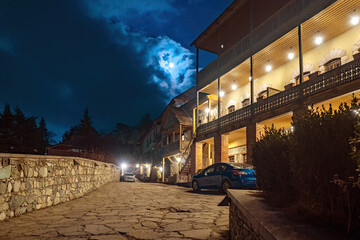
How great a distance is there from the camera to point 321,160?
3.24 metres

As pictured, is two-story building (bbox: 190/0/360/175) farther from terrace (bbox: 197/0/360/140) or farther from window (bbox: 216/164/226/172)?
window (bbox: 216/164/226/172)

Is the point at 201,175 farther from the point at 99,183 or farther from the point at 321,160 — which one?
the point at 321,160

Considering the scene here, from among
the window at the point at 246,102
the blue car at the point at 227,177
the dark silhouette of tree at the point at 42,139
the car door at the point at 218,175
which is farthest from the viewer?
the dark silhouette of tree at the point at 42,139

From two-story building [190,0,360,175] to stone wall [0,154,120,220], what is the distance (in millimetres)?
9361

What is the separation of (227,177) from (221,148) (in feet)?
23.3

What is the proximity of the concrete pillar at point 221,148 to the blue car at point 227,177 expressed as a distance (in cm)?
496

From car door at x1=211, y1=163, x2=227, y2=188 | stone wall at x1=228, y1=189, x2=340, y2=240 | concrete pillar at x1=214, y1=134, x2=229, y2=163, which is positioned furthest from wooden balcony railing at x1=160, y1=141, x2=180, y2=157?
stone wall at x1=228, y1=189, x2=340, y2=240

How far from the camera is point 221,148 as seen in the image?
1917cm

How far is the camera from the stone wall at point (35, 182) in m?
6.58

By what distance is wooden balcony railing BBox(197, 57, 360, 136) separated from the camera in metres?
10.9

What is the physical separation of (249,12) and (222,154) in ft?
30.4

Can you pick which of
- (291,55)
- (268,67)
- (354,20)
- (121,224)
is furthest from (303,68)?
(121,224)

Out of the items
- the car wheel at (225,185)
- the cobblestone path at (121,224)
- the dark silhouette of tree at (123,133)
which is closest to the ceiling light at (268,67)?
the car wheel at (225,185)

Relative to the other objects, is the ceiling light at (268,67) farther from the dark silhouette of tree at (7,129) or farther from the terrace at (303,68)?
the dark silhouette of tree at (7,129)
